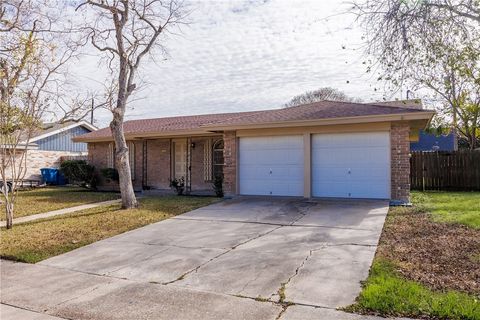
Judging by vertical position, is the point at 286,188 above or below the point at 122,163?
below

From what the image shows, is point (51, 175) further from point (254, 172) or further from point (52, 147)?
point (254, 172)

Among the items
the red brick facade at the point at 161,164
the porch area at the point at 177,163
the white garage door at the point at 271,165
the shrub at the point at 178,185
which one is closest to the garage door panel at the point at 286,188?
the white garage door at the point at 271,165

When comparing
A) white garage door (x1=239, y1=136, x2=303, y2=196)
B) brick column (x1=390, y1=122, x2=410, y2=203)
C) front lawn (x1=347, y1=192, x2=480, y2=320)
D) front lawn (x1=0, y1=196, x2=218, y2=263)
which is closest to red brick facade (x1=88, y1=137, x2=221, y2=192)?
white garage door (x1=239, y1=136, x2=303, y2=196)

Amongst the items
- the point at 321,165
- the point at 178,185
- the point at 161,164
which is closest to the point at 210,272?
the point at 321,165

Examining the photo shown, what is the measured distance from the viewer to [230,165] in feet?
47.5

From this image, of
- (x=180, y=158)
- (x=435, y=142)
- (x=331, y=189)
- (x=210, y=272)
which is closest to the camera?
(x=210, y=272)

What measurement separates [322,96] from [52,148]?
2538cm

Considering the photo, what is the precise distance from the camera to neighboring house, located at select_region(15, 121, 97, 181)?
2445 cm

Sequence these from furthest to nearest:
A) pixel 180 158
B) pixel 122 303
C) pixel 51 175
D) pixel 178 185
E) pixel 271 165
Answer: pixel 51 175 < pixel 180 158 < pixel 178 185 < pixel 271 165 < pixel 122 303

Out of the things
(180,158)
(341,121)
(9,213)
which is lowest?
(9,213)

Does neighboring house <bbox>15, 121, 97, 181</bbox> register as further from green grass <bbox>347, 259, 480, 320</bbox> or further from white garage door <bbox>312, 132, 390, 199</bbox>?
green grass <bbox>347, 259, 480, 320</bbox>

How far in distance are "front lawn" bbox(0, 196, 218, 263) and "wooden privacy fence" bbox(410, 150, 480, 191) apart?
974 cm

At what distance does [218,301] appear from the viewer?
4.69m

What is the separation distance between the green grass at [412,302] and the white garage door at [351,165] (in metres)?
7.48
